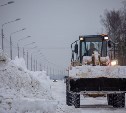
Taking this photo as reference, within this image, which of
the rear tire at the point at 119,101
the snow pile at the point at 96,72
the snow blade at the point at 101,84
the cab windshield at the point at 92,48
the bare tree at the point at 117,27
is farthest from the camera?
the bare tree at the point at 117,27

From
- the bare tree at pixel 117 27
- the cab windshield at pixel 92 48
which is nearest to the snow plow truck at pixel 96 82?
the cab windshield at pixel 92 48

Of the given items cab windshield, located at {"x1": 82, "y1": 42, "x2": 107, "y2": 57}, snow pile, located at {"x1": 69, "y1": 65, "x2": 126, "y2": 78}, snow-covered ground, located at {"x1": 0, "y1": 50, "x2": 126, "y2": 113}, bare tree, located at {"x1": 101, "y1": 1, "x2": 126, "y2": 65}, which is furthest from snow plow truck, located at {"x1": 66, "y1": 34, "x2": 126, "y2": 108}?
bare tree, located at {"x1": 101, "y1": 1, "x2": 126, "y2": 65}

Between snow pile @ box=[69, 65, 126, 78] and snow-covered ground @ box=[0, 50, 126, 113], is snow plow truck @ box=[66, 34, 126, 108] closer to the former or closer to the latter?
snow pile @ box=[69, 65, 126, 78]

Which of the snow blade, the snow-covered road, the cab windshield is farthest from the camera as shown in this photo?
the cab windshield

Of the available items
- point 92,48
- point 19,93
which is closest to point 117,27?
point 92,48

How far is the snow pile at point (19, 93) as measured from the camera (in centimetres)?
1042

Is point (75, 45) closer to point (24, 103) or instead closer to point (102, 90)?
point (102, 90)

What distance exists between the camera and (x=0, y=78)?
14625mm

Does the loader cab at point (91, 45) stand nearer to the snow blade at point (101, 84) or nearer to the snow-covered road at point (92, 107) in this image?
the snow-covered road at point (92, 107)

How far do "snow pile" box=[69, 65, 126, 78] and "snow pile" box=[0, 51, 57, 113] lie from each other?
5.44 feet

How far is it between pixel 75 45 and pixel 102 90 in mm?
3177

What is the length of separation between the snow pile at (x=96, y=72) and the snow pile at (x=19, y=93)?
1.66 metres

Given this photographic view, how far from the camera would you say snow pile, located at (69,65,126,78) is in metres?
17.3

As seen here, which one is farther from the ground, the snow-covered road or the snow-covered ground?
the snow-covered ground
